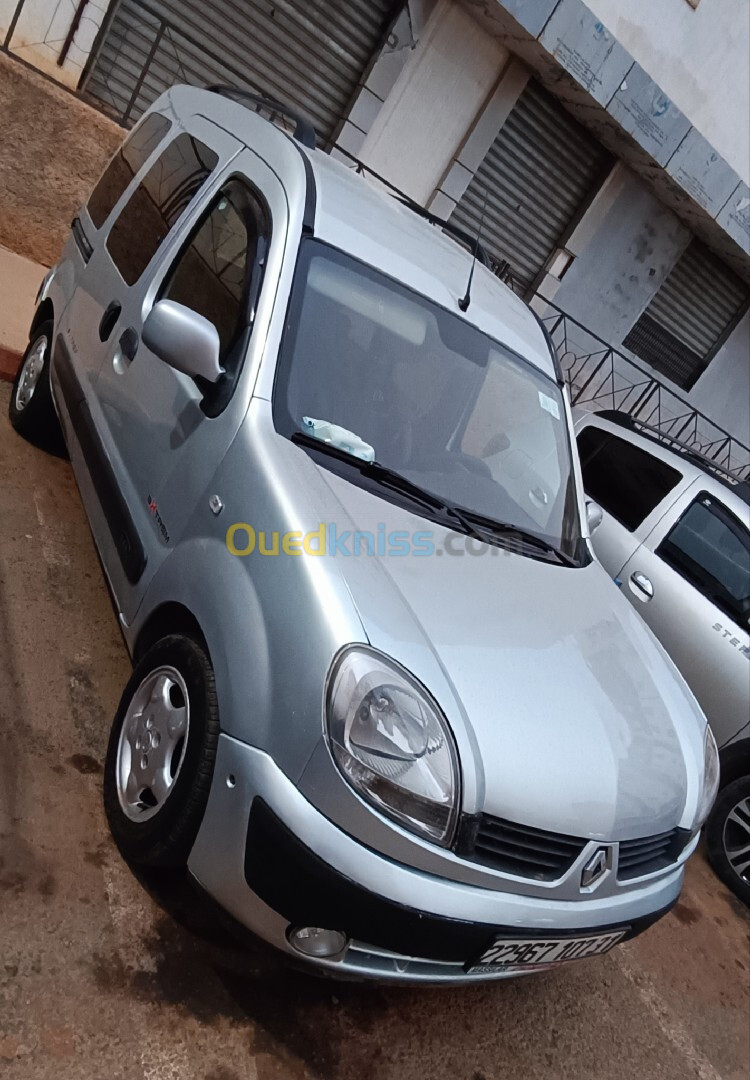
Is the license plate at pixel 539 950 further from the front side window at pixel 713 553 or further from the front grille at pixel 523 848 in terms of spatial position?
the front side window at pixel 713 553

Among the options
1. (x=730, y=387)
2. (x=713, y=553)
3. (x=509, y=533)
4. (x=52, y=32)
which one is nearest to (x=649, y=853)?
(x=509, y=533)

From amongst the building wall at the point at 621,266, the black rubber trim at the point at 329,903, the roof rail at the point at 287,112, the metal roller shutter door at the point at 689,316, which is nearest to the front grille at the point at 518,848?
the black rubber trim at the point at 329,903

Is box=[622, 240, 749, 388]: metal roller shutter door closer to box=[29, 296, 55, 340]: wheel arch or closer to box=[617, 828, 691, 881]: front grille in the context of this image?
box=[29, 296, 55, 340]: wheel arch

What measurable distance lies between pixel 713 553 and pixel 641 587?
466mm

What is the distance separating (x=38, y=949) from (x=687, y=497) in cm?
418

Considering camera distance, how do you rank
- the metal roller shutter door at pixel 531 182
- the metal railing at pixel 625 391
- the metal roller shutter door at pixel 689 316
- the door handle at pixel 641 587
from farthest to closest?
the metal roller shutter door at pixel 689 316 → the metal railing at pixel 625 391 → the metal roller shutter door at pixel 531 182 → the door handle at pixel 641 587

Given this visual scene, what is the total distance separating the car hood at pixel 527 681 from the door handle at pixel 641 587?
77.1 inches

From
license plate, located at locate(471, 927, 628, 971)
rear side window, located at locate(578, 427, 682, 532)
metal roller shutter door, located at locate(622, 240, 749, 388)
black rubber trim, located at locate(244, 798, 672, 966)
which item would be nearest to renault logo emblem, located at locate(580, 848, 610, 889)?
license plate, located at locate(471, 927, 628, 971)

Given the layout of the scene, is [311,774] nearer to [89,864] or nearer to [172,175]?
[89,864]

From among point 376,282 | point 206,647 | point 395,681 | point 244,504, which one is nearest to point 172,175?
point 376,282

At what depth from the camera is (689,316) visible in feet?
41.4

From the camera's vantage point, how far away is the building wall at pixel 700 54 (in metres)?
9.57

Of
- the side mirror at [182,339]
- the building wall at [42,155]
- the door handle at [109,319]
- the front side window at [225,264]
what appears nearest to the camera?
the side mirror at [182,339]

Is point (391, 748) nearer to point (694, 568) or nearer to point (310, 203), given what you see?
point (310, 203)
